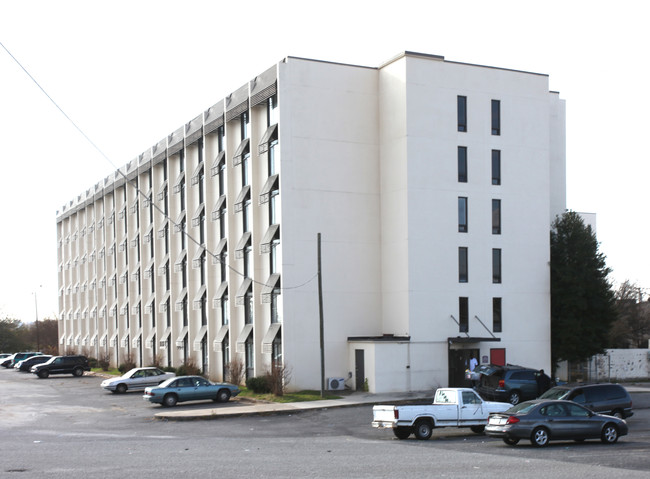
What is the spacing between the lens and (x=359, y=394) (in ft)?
129

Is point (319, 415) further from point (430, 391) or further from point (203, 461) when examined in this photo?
point (203, 461)

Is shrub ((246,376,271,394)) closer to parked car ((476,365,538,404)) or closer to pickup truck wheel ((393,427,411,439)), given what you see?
parked car ((476,365,538,404))

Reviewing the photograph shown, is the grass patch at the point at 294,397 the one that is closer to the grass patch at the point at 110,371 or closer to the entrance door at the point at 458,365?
the entrance door at the point at 458,365

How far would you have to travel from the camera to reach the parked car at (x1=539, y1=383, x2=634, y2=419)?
91.1 ft

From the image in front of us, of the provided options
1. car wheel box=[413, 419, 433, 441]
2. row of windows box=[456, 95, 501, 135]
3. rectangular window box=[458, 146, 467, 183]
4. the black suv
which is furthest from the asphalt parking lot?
the black suv

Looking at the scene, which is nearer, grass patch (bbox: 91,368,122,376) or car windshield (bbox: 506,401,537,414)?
car windshield (bbox: 506,401,537,414)

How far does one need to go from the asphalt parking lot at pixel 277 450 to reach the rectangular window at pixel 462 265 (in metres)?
10.4

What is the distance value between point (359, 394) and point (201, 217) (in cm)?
2105

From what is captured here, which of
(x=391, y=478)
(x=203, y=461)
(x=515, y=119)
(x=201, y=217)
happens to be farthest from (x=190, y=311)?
(x=391, y=478)

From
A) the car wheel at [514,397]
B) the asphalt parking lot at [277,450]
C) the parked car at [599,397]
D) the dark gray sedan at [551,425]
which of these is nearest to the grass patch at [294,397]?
the asphalt parking lot at [277,450]

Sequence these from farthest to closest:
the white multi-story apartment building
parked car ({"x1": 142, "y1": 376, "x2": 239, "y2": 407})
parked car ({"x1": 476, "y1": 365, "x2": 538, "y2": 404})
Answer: the white multi-story apartment building, parked car ({"x1": 142, "y1": 376, "x2": 239, "y2": 407}), parked car ({"x1": 476, "y1": 365, "x2": 538, "y2": 404})

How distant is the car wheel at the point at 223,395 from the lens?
38031 mm

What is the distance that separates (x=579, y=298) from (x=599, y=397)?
17886mm

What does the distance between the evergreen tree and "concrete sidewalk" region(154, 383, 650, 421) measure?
11.0 m
